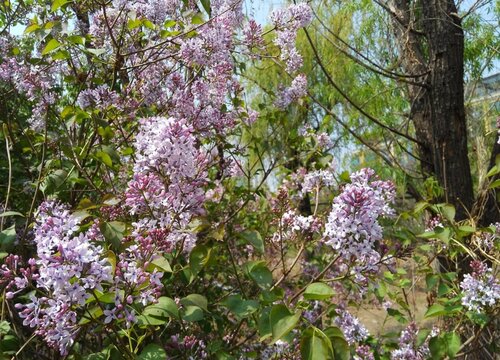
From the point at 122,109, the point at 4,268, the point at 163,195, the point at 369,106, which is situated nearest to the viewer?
the point at 4,268

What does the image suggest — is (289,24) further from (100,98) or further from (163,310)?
→ (163,310)

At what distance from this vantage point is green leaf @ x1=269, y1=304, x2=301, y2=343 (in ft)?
3.64

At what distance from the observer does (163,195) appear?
127cm

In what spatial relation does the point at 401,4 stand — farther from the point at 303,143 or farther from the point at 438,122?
the point at 303,143

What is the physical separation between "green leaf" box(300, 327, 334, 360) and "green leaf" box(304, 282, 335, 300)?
0.11 meters

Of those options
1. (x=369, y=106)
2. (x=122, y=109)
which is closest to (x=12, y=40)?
(x=122, y=109)

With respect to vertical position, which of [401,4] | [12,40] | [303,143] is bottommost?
[303,143]

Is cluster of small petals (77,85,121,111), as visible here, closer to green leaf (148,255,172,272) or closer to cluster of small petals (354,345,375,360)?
green leaf (148,255,172,272)

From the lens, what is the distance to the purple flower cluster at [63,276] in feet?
3.13

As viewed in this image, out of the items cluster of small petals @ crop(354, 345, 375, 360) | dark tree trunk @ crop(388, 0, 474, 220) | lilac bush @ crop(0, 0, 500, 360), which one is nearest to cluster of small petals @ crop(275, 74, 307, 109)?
lilac bush @ crop(0, 0, 500, 360)

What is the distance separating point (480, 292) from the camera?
5.66ft

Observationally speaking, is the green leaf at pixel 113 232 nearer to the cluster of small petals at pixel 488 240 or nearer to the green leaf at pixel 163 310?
the green leaf at pixel 163 310

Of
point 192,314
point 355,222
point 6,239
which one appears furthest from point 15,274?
point 355,222

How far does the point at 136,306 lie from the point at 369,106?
24.0 feet
